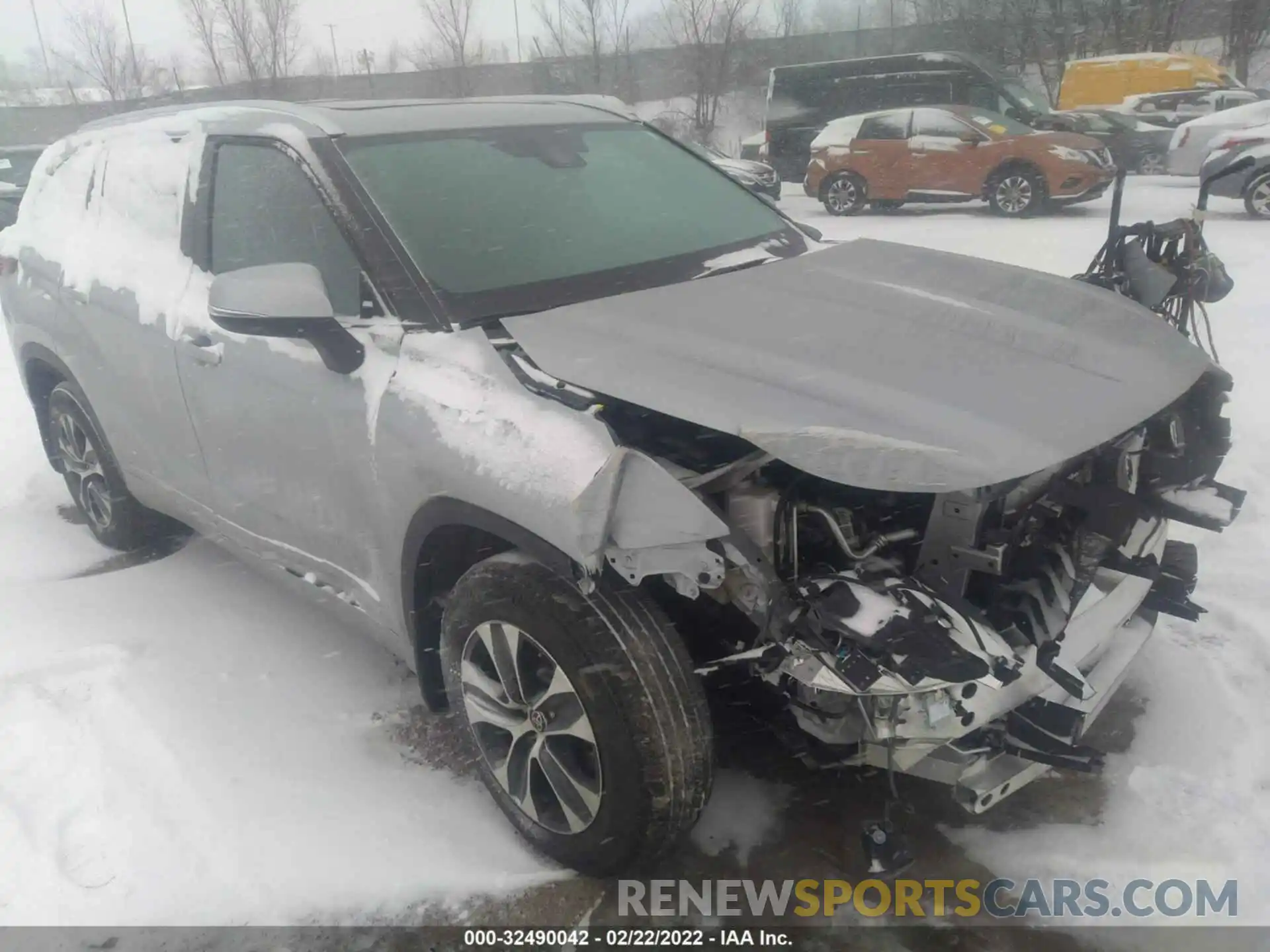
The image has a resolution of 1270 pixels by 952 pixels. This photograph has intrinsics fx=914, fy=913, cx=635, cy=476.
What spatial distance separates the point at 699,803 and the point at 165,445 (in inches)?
94.0

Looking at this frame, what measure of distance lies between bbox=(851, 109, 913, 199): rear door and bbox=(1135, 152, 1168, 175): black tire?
539cm

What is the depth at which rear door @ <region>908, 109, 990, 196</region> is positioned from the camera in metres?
12.3

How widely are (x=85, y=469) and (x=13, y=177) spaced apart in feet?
54.7

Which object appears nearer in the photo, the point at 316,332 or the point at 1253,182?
the point at 316,332

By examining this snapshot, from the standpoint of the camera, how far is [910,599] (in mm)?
1907

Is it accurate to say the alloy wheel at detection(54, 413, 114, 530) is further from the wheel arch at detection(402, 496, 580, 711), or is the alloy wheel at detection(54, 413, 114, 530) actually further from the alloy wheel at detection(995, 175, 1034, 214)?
the alloy wheel at detection(995, 175, 1034, 214)

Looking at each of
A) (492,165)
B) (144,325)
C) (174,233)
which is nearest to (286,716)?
(144,325)

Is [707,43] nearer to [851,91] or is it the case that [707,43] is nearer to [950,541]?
[851,91]

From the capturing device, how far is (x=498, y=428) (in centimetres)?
210

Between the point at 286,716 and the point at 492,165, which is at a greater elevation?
the point at 492,165

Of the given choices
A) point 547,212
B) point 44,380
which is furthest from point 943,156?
point 44,380

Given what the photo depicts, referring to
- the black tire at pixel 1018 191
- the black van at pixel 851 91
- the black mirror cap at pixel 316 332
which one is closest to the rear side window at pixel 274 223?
the black mirror cap at pixel 316 332

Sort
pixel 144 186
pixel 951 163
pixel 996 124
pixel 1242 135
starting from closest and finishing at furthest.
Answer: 1. pixel 144 186
2. pixel 1242 135
3. pixel 996 124
4. pixel 951 163

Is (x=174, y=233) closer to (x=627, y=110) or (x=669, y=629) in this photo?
(x=627, y=110)
